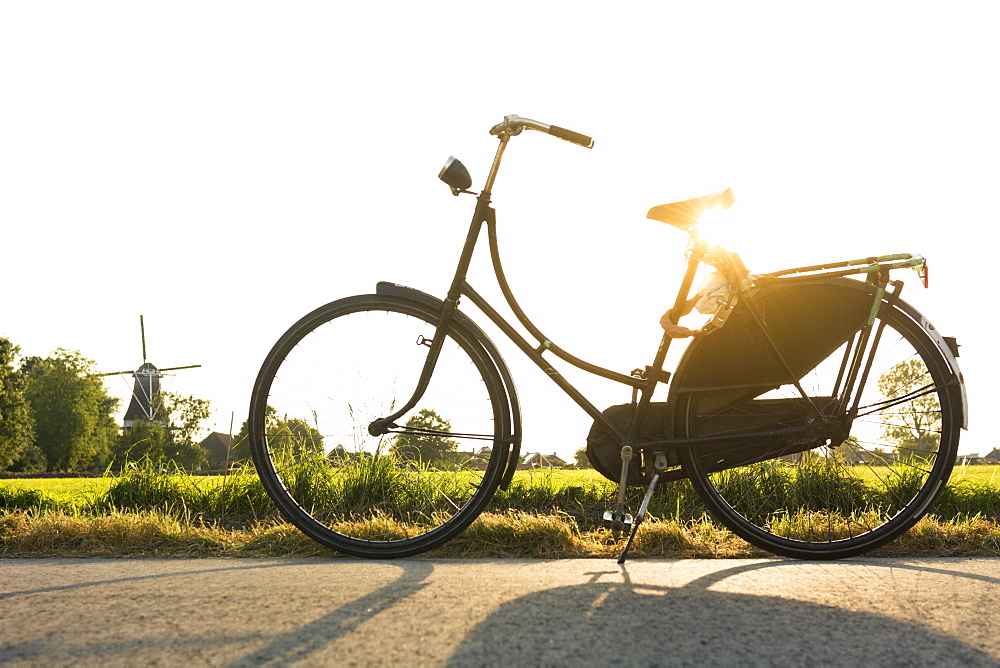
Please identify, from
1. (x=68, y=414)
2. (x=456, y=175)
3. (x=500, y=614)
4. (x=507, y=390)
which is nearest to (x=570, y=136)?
(x=456, y=175)

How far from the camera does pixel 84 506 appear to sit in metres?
4.75

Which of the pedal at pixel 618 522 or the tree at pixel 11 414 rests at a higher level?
the tree at pixel 11 414

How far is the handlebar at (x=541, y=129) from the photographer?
323 centimetres

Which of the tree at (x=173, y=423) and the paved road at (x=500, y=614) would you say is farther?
the tree at (x=173, y=423)

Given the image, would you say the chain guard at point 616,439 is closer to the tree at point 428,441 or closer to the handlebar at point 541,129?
the tree at point 428,441

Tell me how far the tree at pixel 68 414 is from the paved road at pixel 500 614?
198 ft

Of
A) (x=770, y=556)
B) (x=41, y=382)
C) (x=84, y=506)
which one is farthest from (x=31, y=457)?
(x=770, y=556)

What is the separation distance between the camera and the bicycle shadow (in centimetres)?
175

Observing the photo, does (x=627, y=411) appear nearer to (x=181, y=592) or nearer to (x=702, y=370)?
(x=702, y=370)

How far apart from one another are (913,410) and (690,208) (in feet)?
4.09

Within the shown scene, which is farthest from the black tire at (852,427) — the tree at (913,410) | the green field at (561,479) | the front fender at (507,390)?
the green field at (561,479)

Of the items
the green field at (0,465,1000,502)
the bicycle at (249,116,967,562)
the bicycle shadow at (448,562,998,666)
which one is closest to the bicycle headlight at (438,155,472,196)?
the bicycle at (249,116,967,562)

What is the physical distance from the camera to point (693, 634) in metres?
1.89

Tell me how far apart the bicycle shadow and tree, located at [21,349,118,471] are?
61248mm
